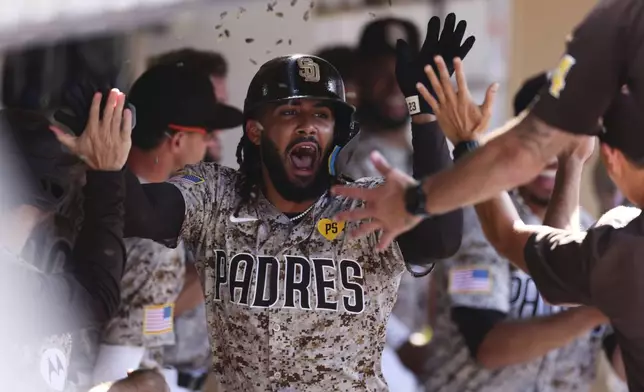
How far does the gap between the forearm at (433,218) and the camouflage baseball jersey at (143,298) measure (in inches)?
52.1

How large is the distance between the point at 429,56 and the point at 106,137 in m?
0.97

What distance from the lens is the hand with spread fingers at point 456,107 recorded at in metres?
3.11

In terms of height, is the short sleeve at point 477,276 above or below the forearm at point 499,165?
below

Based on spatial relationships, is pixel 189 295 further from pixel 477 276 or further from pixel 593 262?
pixel 593 262

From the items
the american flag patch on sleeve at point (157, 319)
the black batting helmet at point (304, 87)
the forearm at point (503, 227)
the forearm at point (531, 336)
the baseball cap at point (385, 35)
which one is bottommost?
the forearm at point (531, 336)

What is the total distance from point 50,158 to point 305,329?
1.01 m

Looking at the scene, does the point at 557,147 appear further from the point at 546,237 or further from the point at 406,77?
the point at 406,77

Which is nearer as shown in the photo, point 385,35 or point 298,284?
point 298,284

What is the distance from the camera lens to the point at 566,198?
3396 mm

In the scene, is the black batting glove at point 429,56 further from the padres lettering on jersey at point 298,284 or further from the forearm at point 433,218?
the padres lettering on jersey at point 298,284

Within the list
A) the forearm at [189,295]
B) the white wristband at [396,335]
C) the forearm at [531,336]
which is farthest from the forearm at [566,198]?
the white wristband at [396,335]

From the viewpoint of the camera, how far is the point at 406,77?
323cm

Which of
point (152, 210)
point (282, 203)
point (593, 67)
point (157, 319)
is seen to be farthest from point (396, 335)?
point (593, 67)

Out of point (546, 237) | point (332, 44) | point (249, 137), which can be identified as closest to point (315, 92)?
point (249, 137)
